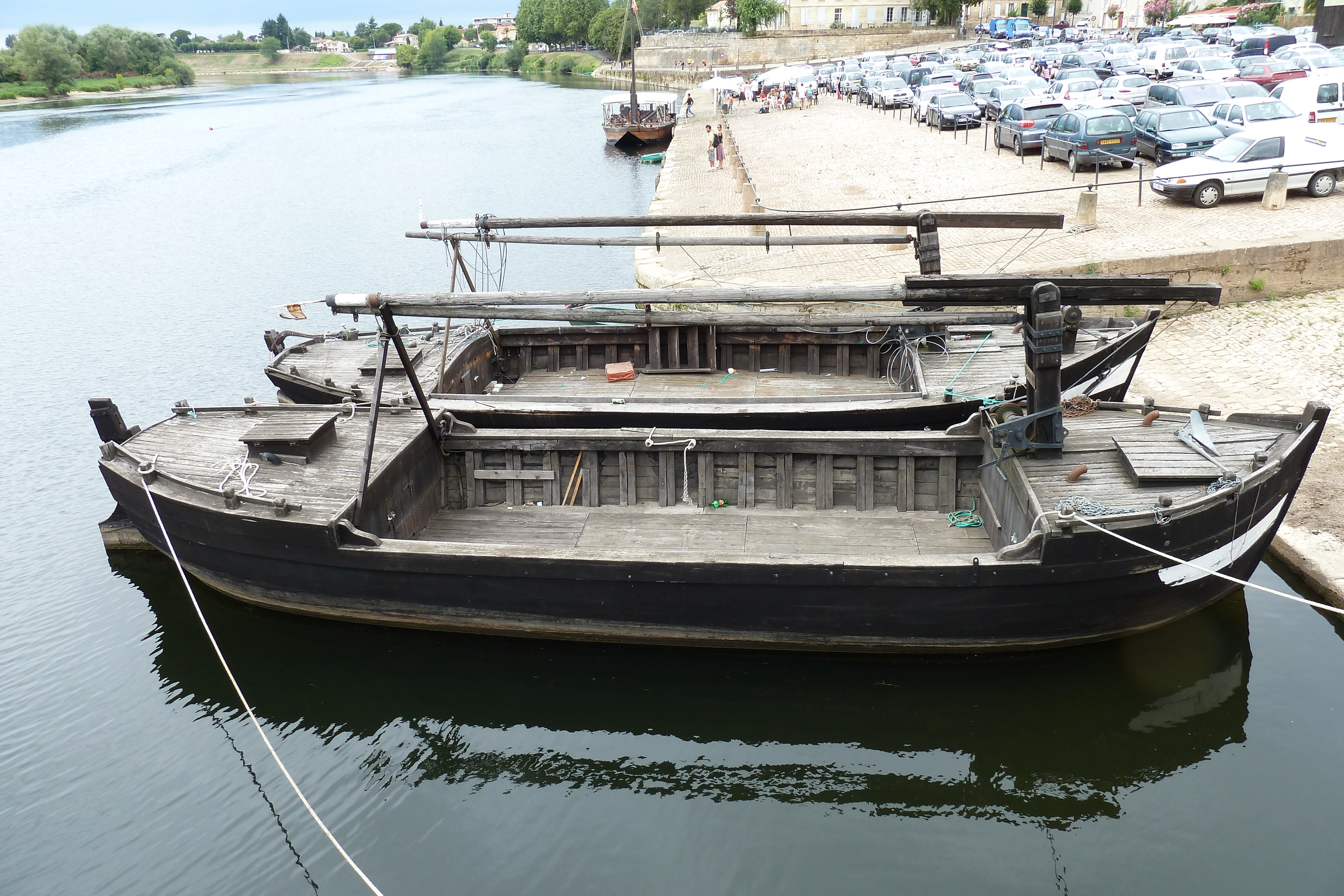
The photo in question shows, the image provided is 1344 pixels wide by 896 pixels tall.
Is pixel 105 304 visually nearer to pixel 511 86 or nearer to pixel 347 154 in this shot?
pixel 347 154

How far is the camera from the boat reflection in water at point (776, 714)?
302 inches

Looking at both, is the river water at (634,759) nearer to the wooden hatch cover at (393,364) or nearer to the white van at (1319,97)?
the wooden hatch cover at (393,364)

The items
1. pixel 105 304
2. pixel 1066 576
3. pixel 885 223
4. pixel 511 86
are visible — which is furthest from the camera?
pixel 511 86

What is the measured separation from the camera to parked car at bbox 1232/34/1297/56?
4238 centimetres

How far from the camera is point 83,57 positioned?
94438mm

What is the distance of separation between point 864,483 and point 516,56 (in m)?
133

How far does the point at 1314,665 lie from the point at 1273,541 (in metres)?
1.63

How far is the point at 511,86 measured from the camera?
100125mm

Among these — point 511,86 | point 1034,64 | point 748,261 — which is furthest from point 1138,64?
point 511,86

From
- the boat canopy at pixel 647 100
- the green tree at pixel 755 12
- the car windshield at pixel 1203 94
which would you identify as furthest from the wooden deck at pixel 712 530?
the green tree at pixel 755 12

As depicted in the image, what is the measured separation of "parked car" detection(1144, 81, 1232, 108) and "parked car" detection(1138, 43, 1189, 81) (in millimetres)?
10639

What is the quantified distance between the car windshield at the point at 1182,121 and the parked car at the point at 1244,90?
15.1ft

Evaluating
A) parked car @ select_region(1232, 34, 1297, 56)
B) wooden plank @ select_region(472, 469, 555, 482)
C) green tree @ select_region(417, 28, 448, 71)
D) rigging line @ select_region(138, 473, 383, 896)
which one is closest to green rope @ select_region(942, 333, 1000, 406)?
wooden plank @ select_region(472, 469, 555, 482)

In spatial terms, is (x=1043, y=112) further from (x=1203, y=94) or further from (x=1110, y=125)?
(x=1110, y=125)
